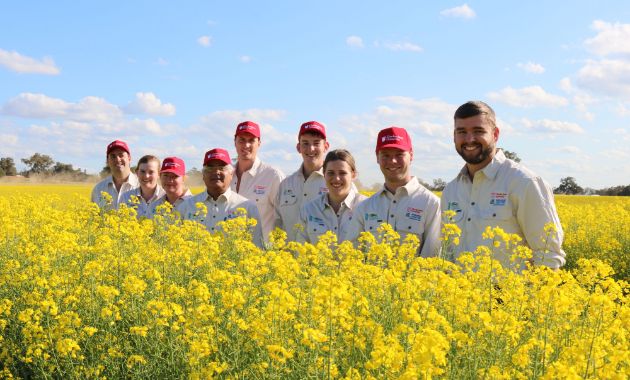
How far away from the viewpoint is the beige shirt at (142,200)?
22.5ft

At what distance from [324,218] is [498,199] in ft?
5.64

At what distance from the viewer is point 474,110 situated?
394 centimetres

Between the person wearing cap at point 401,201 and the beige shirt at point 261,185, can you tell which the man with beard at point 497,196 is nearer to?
the person wearing cap at point 401,201

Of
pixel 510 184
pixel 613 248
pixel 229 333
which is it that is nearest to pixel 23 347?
pixel 229 333

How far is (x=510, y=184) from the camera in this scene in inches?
156

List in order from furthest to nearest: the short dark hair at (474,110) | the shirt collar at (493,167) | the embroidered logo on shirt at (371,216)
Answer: the embroidered logo on shirt at (371,216) < the shirt collar at (493,167) < the short dark hair at (474,110)

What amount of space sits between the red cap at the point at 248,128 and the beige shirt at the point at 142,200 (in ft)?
4.55

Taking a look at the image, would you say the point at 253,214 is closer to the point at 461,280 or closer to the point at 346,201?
the point at 346,201

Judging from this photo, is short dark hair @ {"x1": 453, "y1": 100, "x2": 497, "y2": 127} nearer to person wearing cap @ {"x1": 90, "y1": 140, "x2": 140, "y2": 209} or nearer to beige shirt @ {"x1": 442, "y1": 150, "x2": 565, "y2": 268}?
beige shirt @ {"x1": 442, "y1": 150, "x2": 565, "y2": 268}

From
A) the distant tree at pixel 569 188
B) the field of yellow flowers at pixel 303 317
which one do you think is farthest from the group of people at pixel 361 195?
the distant tree at pixel 569 188

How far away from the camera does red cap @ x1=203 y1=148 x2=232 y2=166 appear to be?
5.67 meters

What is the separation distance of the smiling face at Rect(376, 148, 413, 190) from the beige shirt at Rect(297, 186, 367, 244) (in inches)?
19.7

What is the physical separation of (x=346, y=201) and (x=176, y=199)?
90.8 inches

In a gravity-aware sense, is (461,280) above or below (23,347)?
above
